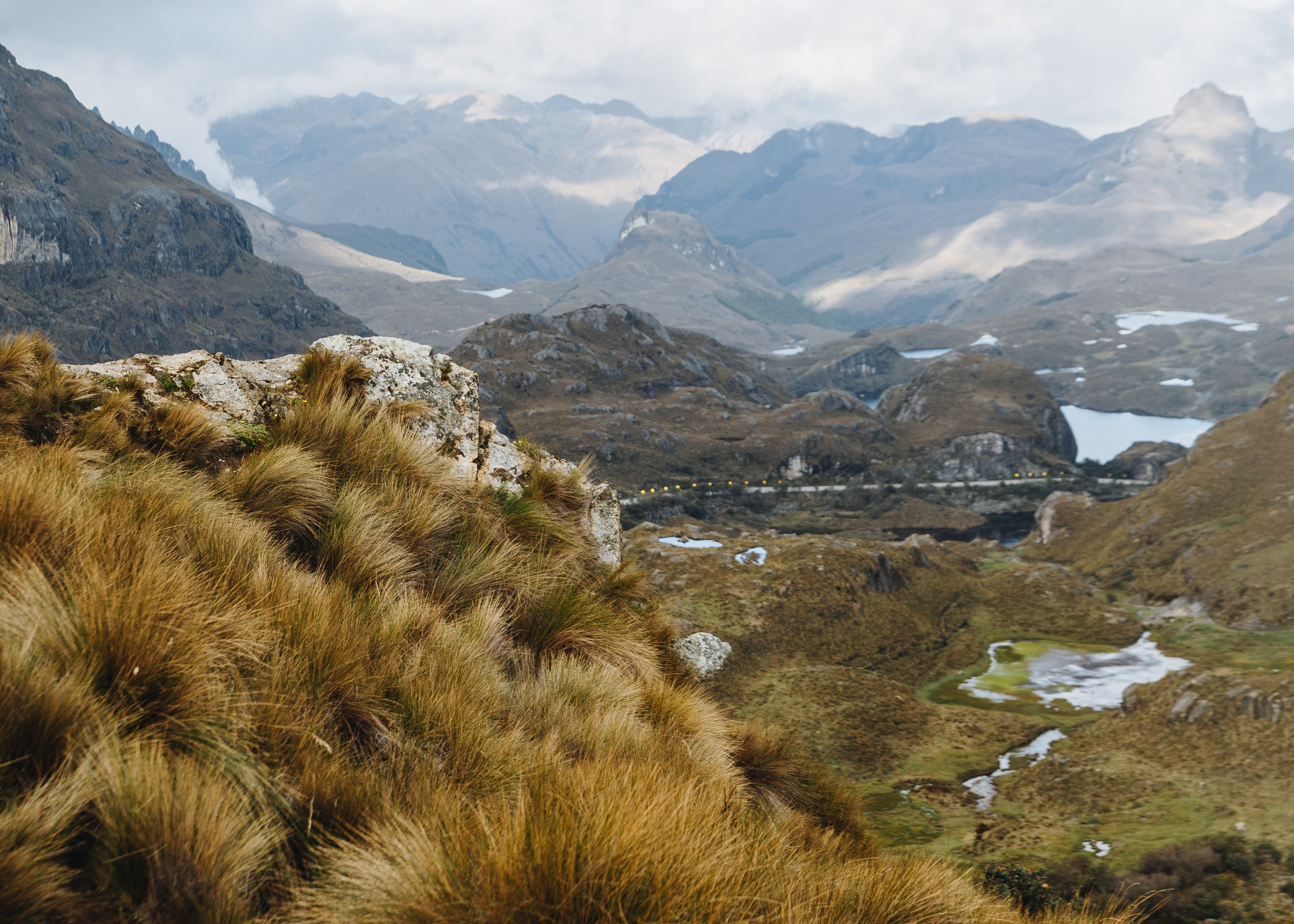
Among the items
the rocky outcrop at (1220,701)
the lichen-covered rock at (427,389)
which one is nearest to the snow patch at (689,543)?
the rocky outcrop at (1220,701)

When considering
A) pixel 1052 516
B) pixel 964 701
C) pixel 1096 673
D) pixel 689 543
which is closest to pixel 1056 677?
pixel 1096 673

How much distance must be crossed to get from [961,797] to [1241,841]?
9.32m

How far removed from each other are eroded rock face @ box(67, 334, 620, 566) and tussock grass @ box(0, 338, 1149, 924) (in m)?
1.34

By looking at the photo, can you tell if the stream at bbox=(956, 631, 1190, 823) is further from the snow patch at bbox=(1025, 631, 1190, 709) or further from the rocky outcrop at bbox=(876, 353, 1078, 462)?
the rocky outcrop at bbox=(876, 353, 1078, 462)

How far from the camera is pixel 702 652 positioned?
11.2 meters

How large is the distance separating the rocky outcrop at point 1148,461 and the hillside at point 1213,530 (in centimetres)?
6529

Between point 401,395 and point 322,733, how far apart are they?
21.8 feet

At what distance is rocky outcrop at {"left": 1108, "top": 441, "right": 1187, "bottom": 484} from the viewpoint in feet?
538

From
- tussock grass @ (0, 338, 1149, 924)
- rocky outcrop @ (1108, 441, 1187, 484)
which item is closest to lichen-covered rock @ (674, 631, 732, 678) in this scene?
tussock grass @ (0, 338, 1149, 924)

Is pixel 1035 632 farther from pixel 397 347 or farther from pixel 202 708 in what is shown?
pixel 202 708

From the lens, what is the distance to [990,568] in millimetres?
86312

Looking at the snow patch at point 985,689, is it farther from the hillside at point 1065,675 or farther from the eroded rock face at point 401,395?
the eroded rock face at point 401,395

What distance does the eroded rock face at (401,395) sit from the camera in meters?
7.74

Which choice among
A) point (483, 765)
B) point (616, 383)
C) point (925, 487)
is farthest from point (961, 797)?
point (616, 383)
